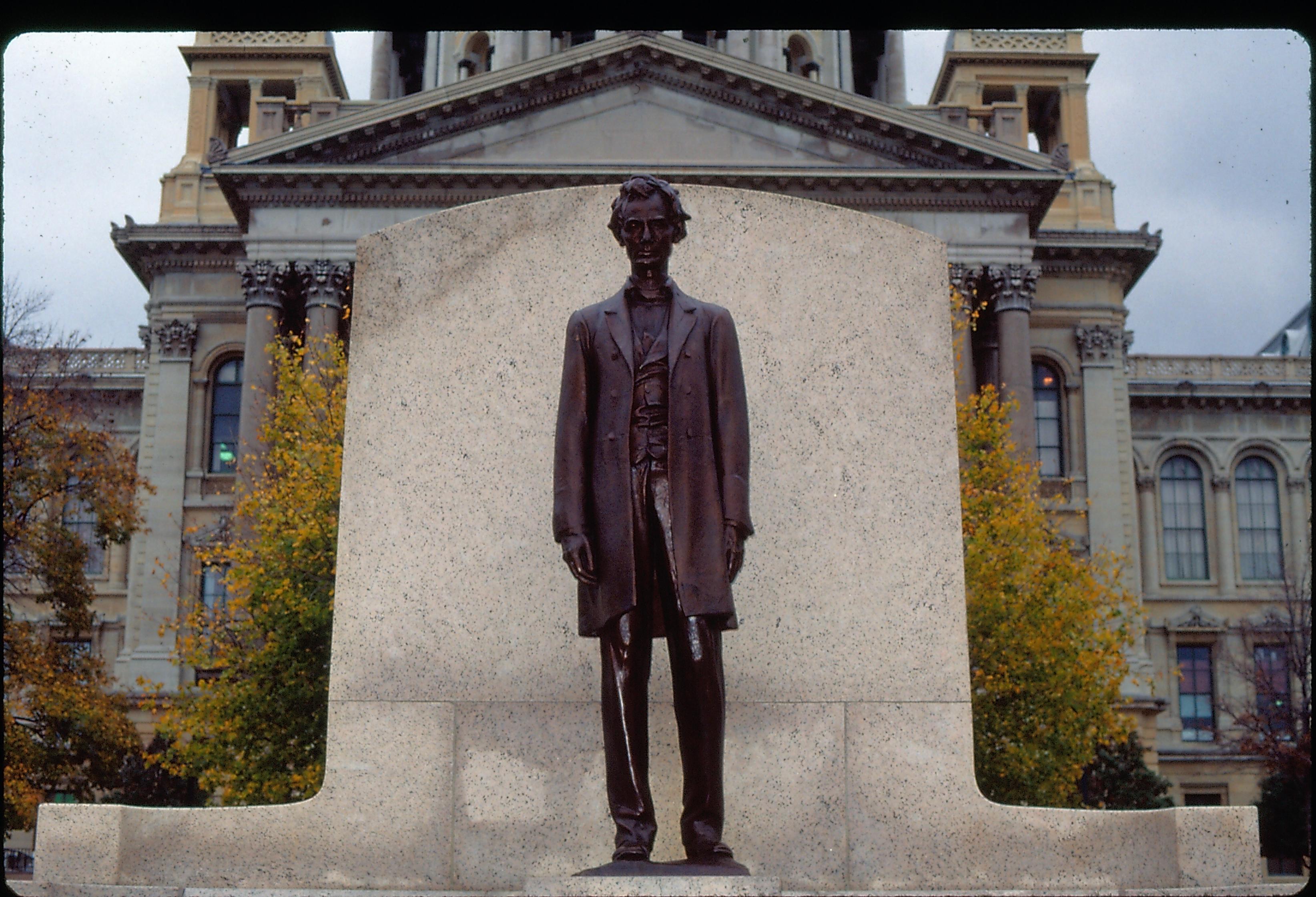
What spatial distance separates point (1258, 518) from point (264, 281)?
38.4 m

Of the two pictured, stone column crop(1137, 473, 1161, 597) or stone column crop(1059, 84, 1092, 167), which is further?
stone column crop(1059, 84, 1092, 167)

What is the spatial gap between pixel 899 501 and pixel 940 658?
2.79 feet

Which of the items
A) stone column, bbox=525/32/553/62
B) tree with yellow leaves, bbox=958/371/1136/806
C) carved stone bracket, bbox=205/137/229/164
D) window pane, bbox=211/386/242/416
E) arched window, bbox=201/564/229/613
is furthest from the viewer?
stone column, bbox=525/32/553/62

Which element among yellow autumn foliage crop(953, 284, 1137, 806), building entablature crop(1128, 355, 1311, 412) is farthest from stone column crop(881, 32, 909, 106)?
yellow autumn foliage crop(953, 284, 1137, 806)

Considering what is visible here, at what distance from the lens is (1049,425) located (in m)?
52.7

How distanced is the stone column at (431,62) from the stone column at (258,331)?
1047 inches

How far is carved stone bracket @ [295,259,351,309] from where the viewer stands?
4503 centimetres

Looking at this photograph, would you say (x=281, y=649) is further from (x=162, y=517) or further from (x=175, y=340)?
(x=175, y=340)

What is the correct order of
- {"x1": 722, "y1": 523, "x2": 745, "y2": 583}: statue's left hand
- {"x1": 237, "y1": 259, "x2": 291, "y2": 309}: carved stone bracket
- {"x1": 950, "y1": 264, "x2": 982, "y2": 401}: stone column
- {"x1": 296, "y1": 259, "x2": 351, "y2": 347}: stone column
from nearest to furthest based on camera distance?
{"x1": 722, "y1": 523, "x2": 745, "y2": 583}: statue's left hand
{"x1": 950, "y1": 264, "x2": 982, "y2": 401}: stone column
{"x1": 296, "y1": 259, "x2": 351, "y2": 347}: stone column
{"x1": 237, "y1": 259, "x2": 291, "y2": 309}: carved stone bracket

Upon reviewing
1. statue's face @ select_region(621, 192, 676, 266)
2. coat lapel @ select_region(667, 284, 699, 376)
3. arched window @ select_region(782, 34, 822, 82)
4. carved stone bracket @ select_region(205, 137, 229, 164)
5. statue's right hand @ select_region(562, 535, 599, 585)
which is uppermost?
arched window @ select_region(782, 34, 822, 82)

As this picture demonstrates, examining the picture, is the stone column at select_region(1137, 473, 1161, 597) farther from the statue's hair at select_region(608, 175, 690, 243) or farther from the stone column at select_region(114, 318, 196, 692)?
the statue's hair at select_region(608, 175, 690, 243)

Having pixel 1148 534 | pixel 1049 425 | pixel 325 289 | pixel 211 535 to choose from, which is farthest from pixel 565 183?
pixel 1148 534

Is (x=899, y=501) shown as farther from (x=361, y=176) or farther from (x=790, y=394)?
(x=361, y=176)

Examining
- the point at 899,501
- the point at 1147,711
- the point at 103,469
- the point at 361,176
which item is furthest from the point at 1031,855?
the point at 1147,711
